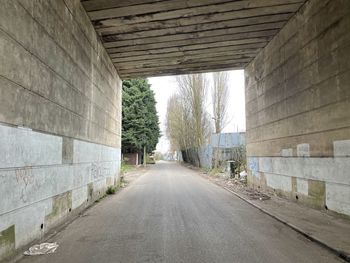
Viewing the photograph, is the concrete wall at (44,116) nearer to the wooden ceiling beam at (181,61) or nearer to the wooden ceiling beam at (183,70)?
the wooden ceiling beam at (181,61)

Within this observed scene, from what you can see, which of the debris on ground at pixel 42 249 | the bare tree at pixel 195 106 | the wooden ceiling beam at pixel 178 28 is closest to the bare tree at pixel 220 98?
the bare tree at pixel 195 106

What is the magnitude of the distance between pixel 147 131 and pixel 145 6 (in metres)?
27.4

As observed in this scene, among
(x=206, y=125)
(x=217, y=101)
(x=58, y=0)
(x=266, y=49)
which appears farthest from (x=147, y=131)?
(x=58, y=0)

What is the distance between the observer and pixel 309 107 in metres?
7.90

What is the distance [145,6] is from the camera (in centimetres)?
801

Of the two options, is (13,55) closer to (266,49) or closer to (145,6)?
(145,6)

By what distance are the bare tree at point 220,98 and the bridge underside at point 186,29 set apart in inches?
625

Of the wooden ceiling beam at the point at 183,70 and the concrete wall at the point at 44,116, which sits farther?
the wooden ceiling beam at the point at 183,70

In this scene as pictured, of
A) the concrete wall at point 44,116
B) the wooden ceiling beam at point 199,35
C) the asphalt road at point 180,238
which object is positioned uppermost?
the wooden ceiling beam at point 199,35

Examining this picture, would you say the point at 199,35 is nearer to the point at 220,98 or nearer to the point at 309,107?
the point at 309,107

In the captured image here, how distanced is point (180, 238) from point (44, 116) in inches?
142

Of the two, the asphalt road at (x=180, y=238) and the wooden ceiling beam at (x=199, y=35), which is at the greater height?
the wooden ceiling beam at (x=199, y=35)

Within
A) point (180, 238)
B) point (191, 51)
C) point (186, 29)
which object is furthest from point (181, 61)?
point (180, 238)

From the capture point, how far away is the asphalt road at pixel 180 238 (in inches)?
175
